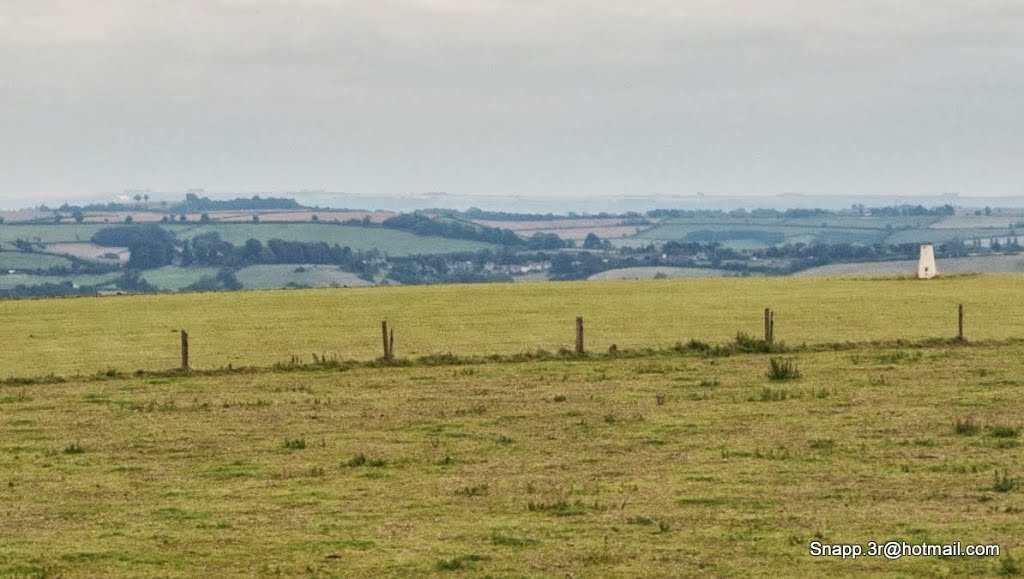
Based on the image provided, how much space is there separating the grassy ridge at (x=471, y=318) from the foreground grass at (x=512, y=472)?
30.4ft

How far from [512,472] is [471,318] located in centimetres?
3826

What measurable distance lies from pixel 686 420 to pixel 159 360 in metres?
21.9

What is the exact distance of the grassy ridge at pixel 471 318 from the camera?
5481cm

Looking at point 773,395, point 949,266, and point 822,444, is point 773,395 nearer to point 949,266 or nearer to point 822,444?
point 822,444

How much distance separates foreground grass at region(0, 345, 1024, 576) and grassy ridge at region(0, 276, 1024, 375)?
9272 millimetres

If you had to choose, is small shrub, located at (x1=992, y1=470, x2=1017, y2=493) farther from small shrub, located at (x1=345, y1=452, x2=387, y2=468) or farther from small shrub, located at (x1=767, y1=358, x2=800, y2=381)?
small shrub, located at (x1=767, y1=358, x2=800, y2=381)

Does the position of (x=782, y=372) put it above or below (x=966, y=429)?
below

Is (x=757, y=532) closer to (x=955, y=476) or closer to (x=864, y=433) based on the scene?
(x=955, y=476)

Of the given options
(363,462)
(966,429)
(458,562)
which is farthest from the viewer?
Result: (966,429)

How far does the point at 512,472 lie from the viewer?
28891mm

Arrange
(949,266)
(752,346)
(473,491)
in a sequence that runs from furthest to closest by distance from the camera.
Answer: (949,266) < (752,346) < (473,491)

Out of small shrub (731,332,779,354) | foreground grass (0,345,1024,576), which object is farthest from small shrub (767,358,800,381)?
small shrub (731,332,779,354)

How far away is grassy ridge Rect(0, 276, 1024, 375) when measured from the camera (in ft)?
180

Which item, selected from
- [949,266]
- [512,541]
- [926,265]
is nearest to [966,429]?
[512,541]
